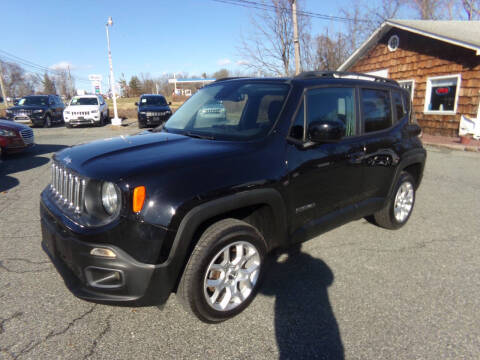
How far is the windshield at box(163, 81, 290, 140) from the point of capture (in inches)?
109

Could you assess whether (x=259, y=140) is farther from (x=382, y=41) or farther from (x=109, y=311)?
(x=382, y=41)

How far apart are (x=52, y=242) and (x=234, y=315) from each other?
147 cm

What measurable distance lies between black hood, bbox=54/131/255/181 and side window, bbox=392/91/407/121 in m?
2.41

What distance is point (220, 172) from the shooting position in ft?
7.40

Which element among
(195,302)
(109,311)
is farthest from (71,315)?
(195,302)

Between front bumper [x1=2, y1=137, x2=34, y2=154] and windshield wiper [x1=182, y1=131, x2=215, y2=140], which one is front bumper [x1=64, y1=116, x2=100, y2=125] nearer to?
front bumper [x1=2, y1=137, x2=34, y2=154]

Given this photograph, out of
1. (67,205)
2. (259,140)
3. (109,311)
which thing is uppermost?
(259,140)

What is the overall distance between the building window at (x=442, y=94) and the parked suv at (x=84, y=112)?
655 inches

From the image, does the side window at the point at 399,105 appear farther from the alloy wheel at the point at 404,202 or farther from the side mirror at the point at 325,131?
the side mirror at the point at 325,131

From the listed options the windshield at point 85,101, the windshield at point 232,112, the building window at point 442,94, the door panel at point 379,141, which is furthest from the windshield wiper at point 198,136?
the windshield at point 85,101

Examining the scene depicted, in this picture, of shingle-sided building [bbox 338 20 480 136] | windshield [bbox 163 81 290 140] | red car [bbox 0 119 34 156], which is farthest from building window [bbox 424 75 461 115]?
red car [bbox 0 119 34 156]

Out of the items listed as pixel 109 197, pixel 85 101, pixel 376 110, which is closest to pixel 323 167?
pixel 376 110

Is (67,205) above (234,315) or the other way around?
above

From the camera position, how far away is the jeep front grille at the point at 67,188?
2213 millimetres
